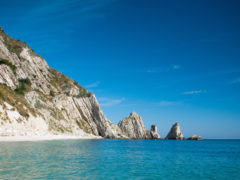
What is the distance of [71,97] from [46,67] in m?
22.1

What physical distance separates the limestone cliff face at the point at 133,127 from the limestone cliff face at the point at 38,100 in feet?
78.2

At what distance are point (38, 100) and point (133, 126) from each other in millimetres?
84362

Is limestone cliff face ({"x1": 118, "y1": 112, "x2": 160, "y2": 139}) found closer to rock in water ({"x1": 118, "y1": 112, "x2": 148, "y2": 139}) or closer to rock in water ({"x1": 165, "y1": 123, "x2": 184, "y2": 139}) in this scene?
rock in water ({"x1": 118, "y1": 112, "x2": 148, "y2": 139})

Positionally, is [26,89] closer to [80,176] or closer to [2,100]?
[2,100]

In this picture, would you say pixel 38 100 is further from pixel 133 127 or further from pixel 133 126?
pixel 133 126

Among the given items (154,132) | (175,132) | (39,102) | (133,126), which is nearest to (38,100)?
(39,102)

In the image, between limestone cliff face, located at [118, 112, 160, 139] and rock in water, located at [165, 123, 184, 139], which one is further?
rock in water, located at [165, 123, 184, 139]

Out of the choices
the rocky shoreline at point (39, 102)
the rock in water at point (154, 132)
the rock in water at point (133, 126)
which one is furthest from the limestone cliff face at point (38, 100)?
the rock in water at point (154, 132)

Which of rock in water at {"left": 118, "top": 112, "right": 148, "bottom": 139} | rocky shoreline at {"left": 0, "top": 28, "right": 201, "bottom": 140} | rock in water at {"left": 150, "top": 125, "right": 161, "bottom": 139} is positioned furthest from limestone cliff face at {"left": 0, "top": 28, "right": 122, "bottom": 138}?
rock in water at {"left": 150, "top": 125, "right": 161, "bottom": 139}

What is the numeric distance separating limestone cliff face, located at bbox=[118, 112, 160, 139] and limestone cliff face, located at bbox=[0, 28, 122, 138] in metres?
23.8

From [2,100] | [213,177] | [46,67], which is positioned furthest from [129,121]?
[213,177]

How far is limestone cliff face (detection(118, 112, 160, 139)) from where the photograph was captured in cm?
15662

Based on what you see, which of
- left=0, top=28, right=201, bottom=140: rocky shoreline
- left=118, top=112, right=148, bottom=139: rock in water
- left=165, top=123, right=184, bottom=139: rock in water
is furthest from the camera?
left=165, top=123, right=184, bottom=139: rock in water

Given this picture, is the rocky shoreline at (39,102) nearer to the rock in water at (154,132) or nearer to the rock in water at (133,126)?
the rock in water at (133,126)
